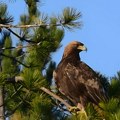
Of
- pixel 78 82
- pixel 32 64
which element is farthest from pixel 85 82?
pixel 32 64

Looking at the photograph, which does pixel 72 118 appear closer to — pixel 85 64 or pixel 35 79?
pixel 35 79

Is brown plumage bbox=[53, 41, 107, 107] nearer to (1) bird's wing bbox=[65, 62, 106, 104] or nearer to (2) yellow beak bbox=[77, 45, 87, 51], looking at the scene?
(1) bird's wing bbox=[65, 62, 106, 104]

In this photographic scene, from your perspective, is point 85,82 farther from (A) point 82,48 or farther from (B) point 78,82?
(A) point 82,48

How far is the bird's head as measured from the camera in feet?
25.5

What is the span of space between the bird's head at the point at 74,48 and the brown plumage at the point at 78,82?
16.3 inches

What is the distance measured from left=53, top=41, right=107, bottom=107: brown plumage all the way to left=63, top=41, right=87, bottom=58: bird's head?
414 millimetres

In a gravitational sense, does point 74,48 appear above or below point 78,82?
above

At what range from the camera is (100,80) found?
676cm

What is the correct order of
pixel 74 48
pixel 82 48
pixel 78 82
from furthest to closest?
1. pixel 74 48
2. pixel 82 48
3. pixel 78 82

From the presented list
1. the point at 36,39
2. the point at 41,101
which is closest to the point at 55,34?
the point at 36,39

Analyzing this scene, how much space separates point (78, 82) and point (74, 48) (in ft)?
3.70

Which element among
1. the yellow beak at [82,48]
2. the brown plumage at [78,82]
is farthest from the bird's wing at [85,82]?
the yellow beak at [82,48]

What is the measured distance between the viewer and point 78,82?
22.4ft

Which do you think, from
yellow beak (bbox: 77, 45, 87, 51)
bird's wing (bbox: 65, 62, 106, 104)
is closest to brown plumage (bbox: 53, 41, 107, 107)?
bird's wing (bbox: 65, 62, 106, 104)
